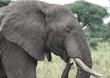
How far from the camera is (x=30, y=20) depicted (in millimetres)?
1854


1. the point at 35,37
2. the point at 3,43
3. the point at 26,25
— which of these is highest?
the point at 26,25

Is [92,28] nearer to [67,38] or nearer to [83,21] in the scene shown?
[83,21]

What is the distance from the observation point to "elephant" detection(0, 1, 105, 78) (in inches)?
71.2

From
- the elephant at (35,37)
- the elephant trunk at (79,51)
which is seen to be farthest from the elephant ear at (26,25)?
the elephant trunk at (79,51)

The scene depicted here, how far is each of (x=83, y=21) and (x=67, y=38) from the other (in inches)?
476

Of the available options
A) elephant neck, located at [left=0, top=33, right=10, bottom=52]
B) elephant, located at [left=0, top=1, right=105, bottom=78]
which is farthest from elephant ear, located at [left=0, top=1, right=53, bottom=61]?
elephant neck, located at [left=0, top=33, right=10, bottom=52]

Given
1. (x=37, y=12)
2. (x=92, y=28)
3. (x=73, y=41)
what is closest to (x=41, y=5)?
(x=37, y=12)

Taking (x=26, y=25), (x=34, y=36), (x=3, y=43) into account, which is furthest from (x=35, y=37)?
(x=3, y=43)

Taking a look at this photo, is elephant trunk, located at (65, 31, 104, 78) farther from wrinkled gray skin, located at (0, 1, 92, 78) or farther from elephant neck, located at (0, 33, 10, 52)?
elephant neck, located at (0, 33, 10, 52)

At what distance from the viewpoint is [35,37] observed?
1.87 metres

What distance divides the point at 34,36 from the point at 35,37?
19 mm

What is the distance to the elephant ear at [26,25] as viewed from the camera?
1780 millimetres

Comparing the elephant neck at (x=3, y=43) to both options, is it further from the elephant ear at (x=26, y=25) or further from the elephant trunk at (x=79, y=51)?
the elephant trunk at (x=79, y=51)

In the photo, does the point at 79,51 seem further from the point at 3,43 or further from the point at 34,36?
the point at 3,43
